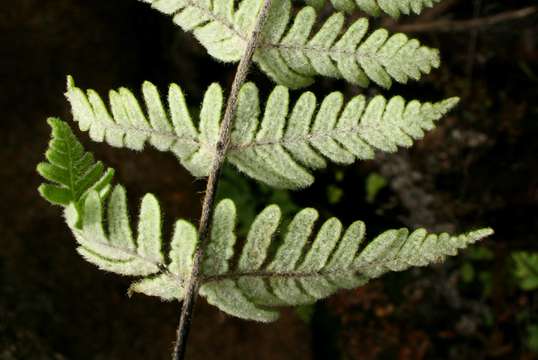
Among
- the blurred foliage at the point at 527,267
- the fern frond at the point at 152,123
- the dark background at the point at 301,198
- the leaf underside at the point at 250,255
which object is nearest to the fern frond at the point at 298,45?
the fern frond at the point at 152,123

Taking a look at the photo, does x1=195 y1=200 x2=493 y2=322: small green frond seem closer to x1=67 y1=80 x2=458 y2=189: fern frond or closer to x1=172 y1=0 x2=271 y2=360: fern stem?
x1=172 y1=0 x2=271 y2=360: fern stem

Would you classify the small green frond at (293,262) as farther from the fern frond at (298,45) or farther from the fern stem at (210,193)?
the fern frond at (298,45)

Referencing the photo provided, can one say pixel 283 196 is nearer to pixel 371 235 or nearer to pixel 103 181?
pixel 371 235

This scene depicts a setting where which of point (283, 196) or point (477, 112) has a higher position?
point (283, 196)

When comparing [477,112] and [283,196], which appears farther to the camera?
[477,112]

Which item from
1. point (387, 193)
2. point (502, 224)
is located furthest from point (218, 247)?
point (502, 224)

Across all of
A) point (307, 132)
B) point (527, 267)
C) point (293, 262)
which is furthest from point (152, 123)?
point (527, 267)
